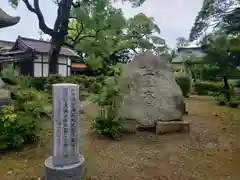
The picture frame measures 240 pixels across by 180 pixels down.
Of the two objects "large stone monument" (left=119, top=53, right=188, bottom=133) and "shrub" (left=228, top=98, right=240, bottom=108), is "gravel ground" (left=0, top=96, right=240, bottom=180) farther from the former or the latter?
"shrub" (left=228, top=98, right=240, bottom=108)

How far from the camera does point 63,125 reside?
2.84 m

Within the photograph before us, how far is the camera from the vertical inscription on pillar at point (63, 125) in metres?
2.82

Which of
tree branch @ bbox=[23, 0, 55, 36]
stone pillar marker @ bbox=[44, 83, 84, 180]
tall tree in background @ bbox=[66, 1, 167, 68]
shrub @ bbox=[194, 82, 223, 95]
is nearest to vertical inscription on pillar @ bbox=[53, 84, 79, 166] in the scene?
stone pillar marker @ bbox=[44, 83, 84, 180]

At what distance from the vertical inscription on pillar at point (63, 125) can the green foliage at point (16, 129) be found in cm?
178

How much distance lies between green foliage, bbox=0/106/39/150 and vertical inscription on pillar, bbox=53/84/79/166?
1778 millimetres

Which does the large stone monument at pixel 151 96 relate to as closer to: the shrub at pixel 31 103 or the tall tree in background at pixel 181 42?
the shrub at pixel 31 103

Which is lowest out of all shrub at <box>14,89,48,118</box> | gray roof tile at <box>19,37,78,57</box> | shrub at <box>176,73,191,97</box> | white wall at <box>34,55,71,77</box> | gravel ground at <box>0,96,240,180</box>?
gravel ground at <box>0,96,240,180</box>

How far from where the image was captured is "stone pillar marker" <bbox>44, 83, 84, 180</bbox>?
2.80m

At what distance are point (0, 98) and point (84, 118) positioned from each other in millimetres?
2285

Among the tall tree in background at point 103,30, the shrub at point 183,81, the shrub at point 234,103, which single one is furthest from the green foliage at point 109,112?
the shrub at point 183,81

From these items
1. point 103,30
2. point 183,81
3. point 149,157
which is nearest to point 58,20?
point 103,30

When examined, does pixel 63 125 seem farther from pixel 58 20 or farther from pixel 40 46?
pixel 40 46

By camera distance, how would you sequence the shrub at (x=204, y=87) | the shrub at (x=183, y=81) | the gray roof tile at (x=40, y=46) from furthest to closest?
the gray roof tile at (x=40, y=46) → the shrub at (x=204, y=87) → the shrub at (x=183, y=81)

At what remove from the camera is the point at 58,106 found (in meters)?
2.84
